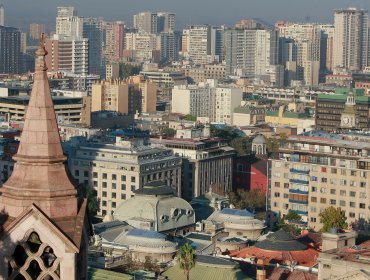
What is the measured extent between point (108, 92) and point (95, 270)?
232ft

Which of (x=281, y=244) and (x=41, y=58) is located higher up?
(x=41, y=58)

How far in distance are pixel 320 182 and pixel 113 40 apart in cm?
12769

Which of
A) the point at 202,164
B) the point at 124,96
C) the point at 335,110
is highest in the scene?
the point at 124,96

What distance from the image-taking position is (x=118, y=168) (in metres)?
49.2

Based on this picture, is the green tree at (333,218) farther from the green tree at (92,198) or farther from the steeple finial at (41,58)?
the steeple finial at (41,58)

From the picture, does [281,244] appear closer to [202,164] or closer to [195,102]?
[202,164]

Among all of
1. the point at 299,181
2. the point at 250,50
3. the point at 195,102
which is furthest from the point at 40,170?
the point at 250,50

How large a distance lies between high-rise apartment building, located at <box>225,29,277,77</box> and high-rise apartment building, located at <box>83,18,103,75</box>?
51.0ft

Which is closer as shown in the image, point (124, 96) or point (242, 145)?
point (242, 145)

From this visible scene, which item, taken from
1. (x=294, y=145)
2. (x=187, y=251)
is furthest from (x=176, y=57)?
(x=187, y=251)

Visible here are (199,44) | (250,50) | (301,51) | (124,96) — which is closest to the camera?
(124,96)

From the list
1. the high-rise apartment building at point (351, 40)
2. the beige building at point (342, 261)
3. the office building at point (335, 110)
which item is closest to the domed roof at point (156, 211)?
the beige building at point (342, 261)

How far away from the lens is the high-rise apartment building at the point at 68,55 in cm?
11538

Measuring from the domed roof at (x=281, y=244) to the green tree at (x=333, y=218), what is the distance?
A: 968cm
